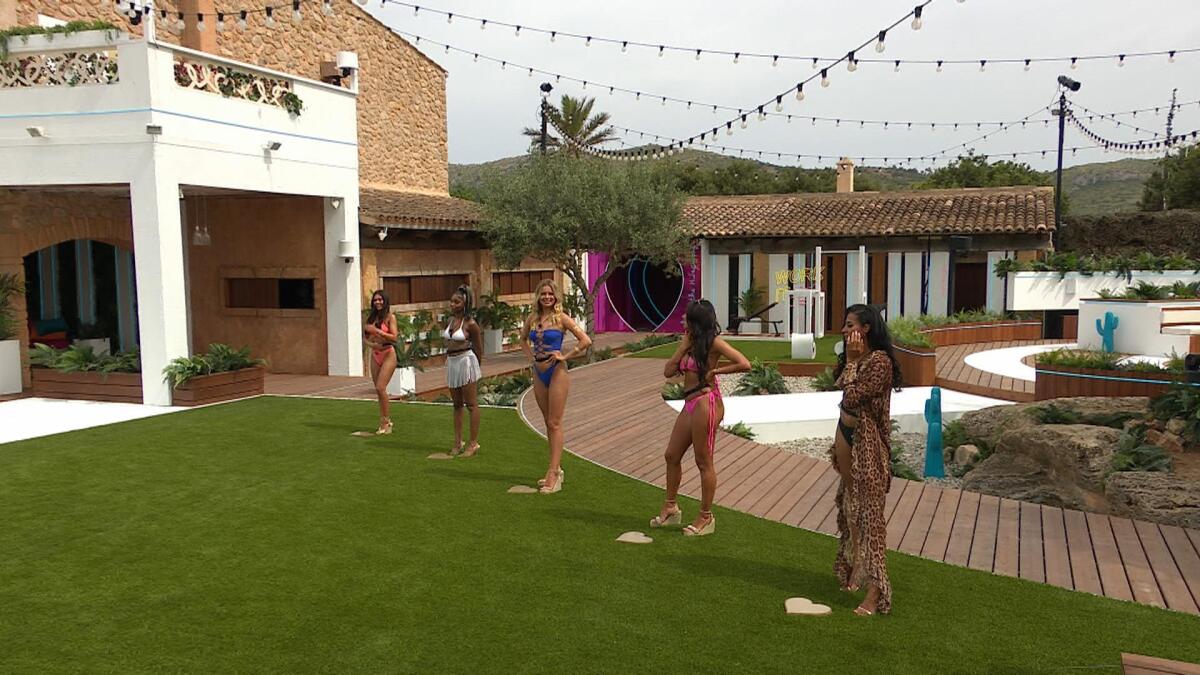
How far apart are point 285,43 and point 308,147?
5.99m

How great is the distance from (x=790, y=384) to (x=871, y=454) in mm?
10142

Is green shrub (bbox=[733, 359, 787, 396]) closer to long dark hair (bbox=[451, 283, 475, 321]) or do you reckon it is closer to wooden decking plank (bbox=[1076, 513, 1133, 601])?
long dark hair (bbox=[451, 283, 475, 321])

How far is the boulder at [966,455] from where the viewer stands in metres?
9.66

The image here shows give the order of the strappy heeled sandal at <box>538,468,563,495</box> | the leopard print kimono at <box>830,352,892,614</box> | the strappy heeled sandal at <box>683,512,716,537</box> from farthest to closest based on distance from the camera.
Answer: the strappy heeled sandal at <box>538,468,563,495</box>
the strappy heeled sandal at <box>683,512,716,537</box>
the leopard print kimono at <box>830,352,892,614</box>

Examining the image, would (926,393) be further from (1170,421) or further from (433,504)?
(433,504)

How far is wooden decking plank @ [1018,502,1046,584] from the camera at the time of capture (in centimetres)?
559

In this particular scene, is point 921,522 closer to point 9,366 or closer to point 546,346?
point 546,346

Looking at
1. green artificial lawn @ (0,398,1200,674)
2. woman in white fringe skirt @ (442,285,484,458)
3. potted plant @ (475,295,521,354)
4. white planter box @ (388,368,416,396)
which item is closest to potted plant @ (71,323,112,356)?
white planter box @ (388,368,416,396)

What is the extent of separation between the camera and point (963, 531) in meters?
6.48

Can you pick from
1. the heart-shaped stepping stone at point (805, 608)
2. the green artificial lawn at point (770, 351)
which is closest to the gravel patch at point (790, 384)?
the green artificial lawn at point (770, 351)

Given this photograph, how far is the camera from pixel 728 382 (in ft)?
48.2

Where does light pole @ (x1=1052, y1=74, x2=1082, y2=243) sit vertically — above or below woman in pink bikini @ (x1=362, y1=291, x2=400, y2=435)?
above

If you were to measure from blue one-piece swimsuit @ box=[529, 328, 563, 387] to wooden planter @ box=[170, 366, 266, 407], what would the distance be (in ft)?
21.6

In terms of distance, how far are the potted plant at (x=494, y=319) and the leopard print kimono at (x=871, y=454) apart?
1460 cm
